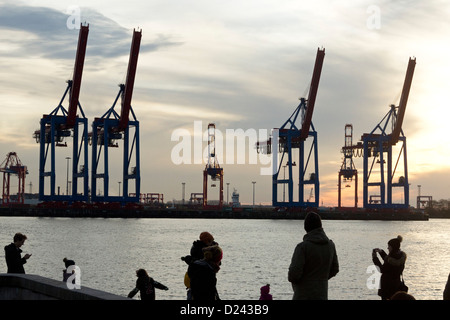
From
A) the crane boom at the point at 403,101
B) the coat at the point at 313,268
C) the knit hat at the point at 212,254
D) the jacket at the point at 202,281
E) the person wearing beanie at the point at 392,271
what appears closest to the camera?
the coat at the point at 313,268

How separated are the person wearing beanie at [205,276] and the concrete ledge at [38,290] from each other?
146cm

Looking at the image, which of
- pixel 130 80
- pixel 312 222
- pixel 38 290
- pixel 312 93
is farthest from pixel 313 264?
pixel 312 93

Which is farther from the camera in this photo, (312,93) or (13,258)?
(312,93)

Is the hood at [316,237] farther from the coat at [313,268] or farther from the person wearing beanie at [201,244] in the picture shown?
the person wearing beanie at [201,244]

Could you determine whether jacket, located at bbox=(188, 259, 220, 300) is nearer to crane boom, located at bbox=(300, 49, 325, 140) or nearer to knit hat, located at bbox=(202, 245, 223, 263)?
knit hat, located at bbox=(202, 245, 223, 263)

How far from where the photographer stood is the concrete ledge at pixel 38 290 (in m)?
8.55

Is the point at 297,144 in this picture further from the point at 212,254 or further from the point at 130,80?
the point at 212,254

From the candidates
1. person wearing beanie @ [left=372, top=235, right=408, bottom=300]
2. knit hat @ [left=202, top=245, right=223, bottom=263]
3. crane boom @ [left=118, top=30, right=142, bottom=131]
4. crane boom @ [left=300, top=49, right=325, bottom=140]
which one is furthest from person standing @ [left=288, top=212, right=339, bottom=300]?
crane boom @ [left=300, top=49, right=325, bottom=140]

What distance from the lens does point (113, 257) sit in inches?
1469

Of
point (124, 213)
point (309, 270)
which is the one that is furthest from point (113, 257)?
point (124, 213)

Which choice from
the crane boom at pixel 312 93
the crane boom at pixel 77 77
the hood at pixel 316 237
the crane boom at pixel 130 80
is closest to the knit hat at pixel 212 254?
the hood at pixel 316 237

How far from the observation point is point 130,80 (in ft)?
296

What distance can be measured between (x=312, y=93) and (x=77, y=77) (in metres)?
31.6
